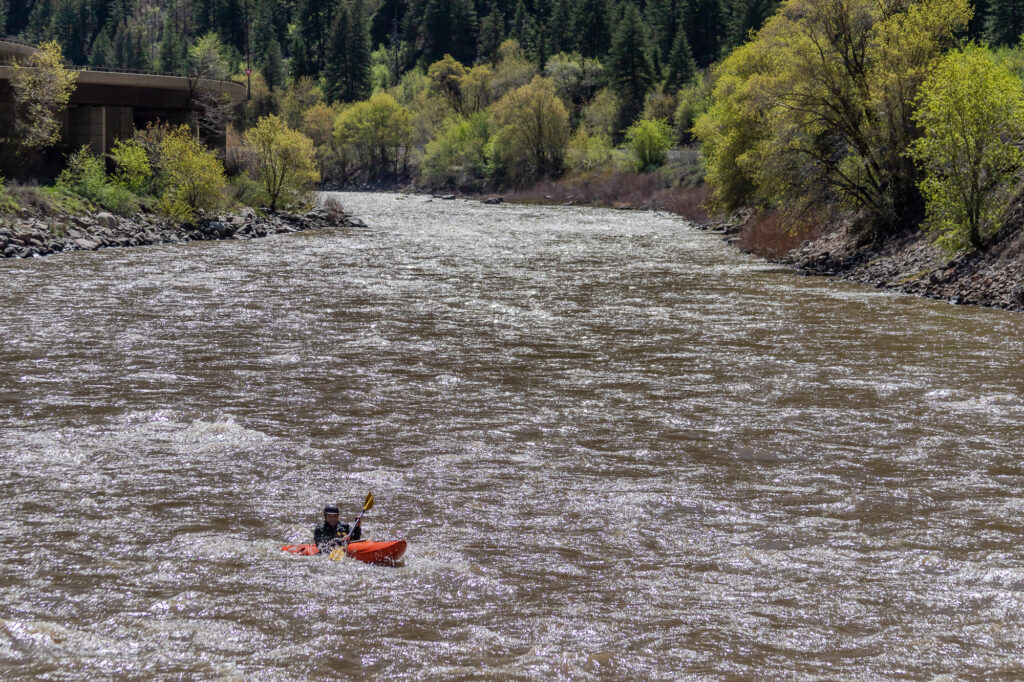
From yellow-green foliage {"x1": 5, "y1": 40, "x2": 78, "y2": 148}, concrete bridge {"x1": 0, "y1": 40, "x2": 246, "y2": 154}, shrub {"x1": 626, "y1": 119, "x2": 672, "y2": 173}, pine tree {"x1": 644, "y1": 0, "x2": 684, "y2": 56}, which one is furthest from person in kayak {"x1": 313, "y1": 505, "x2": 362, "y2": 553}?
pine tree {"x1": 644, "y1": 0, "x2": 684, "y2": 56}

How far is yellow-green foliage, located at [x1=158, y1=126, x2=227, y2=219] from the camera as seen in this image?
173 feet

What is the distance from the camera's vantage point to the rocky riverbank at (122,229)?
133ft

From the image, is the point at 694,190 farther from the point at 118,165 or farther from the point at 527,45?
the point at 527,45

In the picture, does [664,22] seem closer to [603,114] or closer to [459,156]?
[603,114]

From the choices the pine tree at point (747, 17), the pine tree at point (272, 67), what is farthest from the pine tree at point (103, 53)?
the pine tree at point (747, 17)

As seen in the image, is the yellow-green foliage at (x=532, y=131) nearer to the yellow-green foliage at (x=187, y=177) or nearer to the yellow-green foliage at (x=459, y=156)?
the yellow-green foliage at (x=459, y=156)

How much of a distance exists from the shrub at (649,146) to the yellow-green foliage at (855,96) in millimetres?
52745

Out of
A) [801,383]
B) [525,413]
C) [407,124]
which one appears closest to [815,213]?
[801,383]

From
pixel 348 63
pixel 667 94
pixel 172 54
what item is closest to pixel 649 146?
pixel 667 94

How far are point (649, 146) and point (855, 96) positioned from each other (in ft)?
181

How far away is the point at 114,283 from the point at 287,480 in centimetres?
2203

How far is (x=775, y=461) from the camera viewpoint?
Result: 46.1ft

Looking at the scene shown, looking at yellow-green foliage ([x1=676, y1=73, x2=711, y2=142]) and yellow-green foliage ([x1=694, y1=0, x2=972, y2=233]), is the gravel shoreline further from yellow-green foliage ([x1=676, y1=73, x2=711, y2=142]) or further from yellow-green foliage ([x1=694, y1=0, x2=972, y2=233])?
yellow-green foliage ([x1=676, y1=73, x2=711, y2=142])

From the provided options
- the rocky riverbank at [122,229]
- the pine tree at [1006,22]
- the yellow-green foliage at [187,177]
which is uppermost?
the pine tree at [1006,22]
